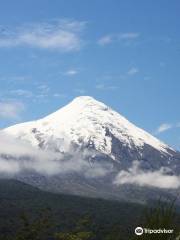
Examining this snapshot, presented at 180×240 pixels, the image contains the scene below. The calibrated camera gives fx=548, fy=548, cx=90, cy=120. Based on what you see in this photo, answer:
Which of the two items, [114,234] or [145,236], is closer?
[145,236]

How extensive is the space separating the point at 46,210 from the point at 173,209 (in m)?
21.3

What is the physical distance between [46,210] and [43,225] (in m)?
3.85

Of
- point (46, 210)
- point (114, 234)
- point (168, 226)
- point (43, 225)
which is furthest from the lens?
point (46, 210)

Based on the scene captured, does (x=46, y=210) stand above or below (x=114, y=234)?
above

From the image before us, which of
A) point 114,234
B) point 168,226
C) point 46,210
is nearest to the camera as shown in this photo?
point 168,226

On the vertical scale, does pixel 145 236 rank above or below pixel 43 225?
below

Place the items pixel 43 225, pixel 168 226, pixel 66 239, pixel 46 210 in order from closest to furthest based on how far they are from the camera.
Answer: pixel 168 226
pixel 66 239
pixel 43 225
pixel 46 210

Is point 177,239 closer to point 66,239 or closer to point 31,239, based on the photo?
point 66,239

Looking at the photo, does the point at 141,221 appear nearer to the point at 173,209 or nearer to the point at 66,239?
the point at 173,209

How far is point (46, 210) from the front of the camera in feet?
119

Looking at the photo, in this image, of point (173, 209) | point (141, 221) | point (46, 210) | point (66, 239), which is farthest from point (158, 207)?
point (46, 210)

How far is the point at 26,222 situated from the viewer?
38.2m

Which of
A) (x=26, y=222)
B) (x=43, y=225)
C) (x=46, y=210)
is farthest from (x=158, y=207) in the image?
(x=26, y=222)

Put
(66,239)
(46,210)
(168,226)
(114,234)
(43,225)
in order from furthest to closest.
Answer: (46,210) → (43,225) → (66,239) → (114,234) → (168,226)
